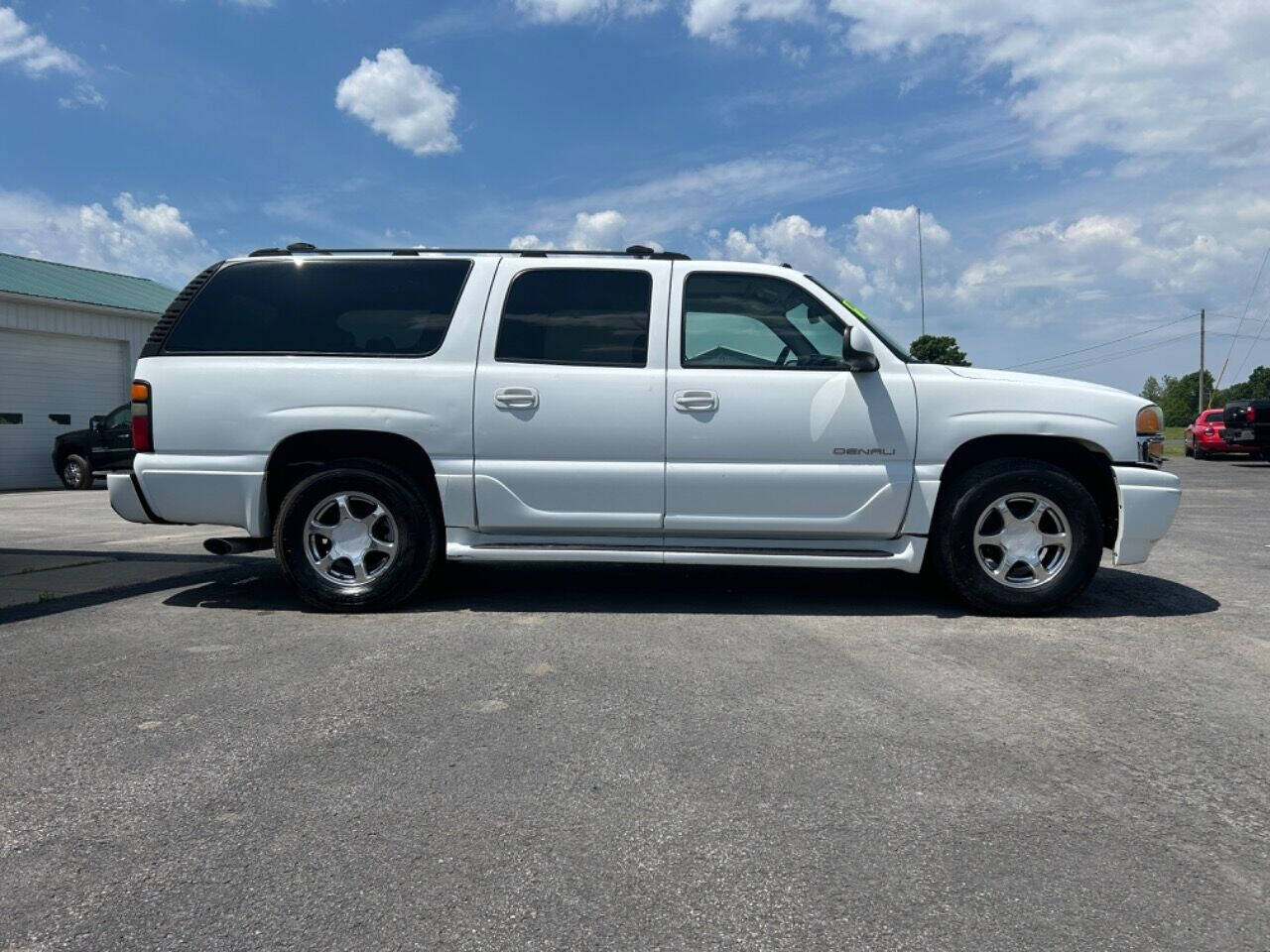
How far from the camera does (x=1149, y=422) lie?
5.00 m

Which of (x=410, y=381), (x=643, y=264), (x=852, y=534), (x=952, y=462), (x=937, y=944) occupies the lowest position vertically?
(x=937, y=944)

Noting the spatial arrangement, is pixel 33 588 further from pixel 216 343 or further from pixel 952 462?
pixel 952 462

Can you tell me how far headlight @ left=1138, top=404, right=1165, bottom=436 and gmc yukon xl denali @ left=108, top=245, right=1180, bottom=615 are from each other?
17 mm

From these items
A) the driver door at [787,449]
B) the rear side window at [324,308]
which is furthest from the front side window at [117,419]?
the driver door at [787,449]

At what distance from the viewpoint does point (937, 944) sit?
190 cm

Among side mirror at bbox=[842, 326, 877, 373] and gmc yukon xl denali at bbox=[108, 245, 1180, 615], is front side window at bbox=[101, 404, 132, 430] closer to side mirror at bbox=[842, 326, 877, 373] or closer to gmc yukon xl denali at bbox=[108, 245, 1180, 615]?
gmc yukon xl denali at bbox=[108, 245, 1180, 615]

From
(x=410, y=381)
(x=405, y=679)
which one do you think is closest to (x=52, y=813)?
(x=405, y=679)

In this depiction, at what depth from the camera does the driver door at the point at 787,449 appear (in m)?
4.88

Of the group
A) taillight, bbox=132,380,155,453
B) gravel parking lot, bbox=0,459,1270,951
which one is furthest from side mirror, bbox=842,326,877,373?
taillight, bbox=132,380,155,453

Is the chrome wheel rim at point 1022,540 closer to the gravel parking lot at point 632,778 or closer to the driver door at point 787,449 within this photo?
the gravel parking lot at point 632,778

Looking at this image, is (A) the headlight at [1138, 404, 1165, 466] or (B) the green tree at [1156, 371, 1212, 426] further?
(B) the green tree at [1156, 371, 1212, 426]

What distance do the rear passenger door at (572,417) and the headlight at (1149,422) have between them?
2.61 m

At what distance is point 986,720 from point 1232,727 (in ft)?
2.77

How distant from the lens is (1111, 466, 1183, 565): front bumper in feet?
16.0
